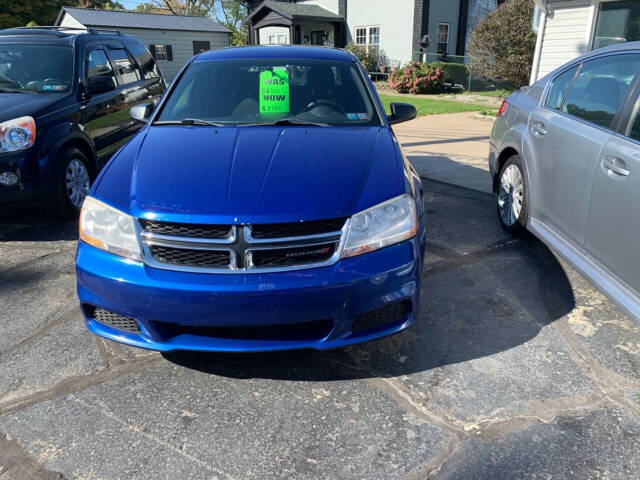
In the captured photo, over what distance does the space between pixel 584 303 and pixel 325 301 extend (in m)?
2.14

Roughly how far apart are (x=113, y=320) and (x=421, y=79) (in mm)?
17905

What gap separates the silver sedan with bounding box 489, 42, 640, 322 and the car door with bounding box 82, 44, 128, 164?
419cm

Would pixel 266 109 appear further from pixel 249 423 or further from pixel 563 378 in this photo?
pixel 563 378

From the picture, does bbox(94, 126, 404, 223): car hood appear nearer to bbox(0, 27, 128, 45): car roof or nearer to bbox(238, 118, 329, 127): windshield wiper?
bbox(238, 118, 329, 127): windshield wiper

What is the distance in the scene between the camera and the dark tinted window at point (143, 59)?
6758 millimetres

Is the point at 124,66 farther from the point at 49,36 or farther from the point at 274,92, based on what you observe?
the point at 274,92

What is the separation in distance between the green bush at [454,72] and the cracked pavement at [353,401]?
58.2 ft

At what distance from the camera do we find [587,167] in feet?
10.0

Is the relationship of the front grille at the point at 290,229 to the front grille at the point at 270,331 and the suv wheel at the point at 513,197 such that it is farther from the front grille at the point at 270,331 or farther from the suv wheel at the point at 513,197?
the suv wheel at the point at 513,197

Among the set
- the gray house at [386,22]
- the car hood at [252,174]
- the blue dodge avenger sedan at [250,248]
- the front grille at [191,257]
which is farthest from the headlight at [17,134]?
the gray house at [386,22]

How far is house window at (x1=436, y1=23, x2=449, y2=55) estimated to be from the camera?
23422 mm

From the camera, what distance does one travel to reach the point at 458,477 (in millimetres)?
2014

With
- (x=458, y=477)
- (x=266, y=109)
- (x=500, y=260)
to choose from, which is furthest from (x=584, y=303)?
(x=266, y=109)

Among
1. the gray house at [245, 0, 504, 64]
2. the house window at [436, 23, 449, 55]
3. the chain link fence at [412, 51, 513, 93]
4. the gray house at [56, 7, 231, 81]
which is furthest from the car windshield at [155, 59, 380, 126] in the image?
the gray house at [56, 7, 231, 81]
